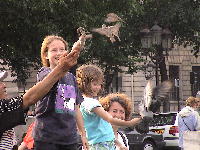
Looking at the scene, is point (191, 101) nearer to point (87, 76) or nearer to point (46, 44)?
point (87, 76)

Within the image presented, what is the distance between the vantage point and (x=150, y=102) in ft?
14.9

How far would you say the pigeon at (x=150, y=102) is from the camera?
4395 mm

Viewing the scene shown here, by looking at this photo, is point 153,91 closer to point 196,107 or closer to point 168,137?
point 196,107

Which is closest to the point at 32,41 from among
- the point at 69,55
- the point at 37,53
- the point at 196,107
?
the point at 37,53

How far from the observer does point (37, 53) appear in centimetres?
2159

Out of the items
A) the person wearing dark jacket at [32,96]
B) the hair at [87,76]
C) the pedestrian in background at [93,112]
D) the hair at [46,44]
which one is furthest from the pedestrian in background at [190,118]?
the person wearing dark jacket at [32,96]

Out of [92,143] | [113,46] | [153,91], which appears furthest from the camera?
[113,46]

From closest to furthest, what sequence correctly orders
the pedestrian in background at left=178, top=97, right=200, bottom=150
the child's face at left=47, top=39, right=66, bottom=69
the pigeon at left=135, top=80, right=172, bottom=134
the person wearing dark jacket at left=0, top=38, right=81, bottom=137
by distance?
the person wearing dark jacket at left=0, top=38, right=81, bottom=137 < the pigeon at left=135, top=80, right=172, bottom=134 < the child's face at left=47, top=39, right=66, bottom=69 < the pedestrian in background at left=178, top=97, right=200, bottom=150

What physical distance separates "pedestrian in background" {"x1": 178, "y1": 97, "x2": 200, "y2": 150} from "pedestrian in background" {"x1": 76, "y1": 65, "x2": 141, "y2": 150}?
22.4 feet

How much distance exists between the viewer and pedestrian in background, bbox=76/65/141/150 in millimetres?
5797

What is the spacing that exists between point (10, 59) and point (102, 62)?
17.7ft

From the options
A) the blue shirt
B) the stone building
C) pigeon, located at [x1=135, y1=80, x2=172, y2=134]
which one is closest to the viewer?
pigeon, located at [x1=135, y1=80, x2=172, y2=134]

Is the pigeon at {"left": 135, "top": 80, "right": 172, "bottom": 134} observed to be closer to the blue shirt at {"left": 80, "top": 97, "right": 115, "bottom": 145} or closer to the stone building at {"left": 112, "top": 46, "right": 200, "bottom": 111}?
the blue shirt at {"left": 80, "top": 97, "right": 115, "bottom": 145}

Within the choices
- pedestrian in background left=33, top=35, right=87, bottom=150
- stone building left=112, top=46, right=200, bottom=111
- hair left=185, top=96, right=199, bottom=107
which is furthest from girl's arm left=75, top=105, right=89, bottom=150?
stone building left=112, top=46, right=200, bottom=111
